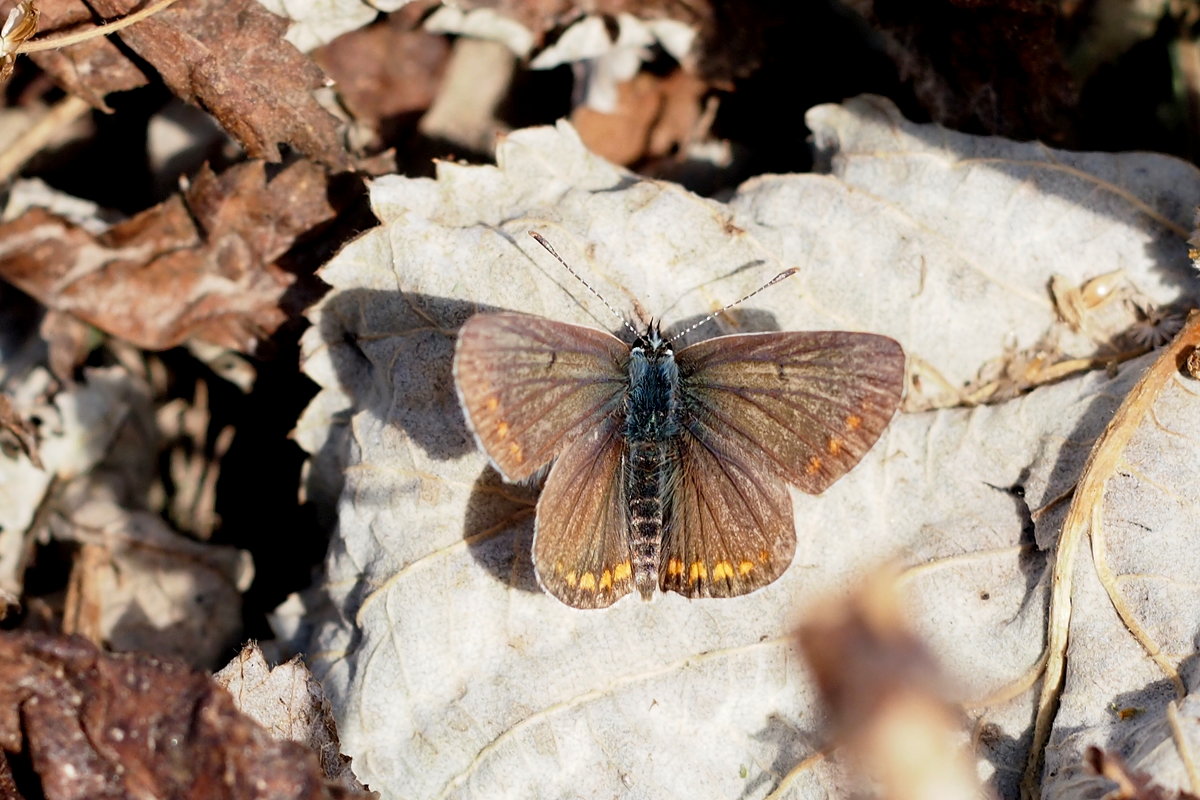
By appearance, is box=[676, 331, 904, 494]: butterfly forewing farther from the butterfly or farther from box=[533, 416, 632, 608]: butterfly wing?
box=[533, 416, 632, 608]: butterfly wing

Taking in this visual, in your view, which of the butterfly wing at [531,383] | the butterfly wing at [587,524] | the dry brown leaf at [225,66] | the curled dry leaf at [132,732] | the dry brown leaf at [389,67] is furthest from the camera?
the dry brown leaf at [389,67]

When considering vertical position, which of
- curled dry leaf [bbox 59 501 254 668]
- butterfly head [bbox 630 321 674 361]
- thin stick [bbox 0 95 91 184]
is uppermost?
butterfly head [bbox 630 321 674 361]

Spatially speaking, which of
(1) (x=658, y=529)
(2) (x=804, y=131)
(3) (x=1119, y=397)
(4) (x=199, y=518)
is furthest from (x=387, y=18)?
(3) (x=1119, y=397)

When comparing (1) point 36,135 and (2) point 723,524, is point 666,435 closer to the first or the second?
(2) point 723,524

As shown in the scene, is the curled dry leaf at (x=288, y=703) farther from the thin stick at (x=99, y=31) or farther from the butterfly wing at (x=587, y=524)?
the thin stick at (x=99, y=31)

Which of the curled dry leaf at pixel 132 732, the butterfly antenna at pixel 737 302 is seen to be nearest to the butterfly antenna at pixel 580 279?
the butterfly antenna at pixel 737 302

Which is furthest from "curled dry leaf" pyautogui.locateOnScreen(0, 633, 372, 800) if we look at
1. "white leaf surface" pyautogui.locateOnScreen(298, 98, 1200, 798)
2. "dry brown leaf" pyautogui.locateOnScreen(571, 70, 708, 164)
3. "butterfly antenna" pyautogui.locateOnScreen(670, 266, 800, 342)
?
"dry brown leaf" pyautogui.locateOnScreen(571, 70, 708, 164)

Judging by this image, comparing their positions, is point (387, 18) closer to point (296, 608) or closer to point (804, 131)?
point (804, 131)
